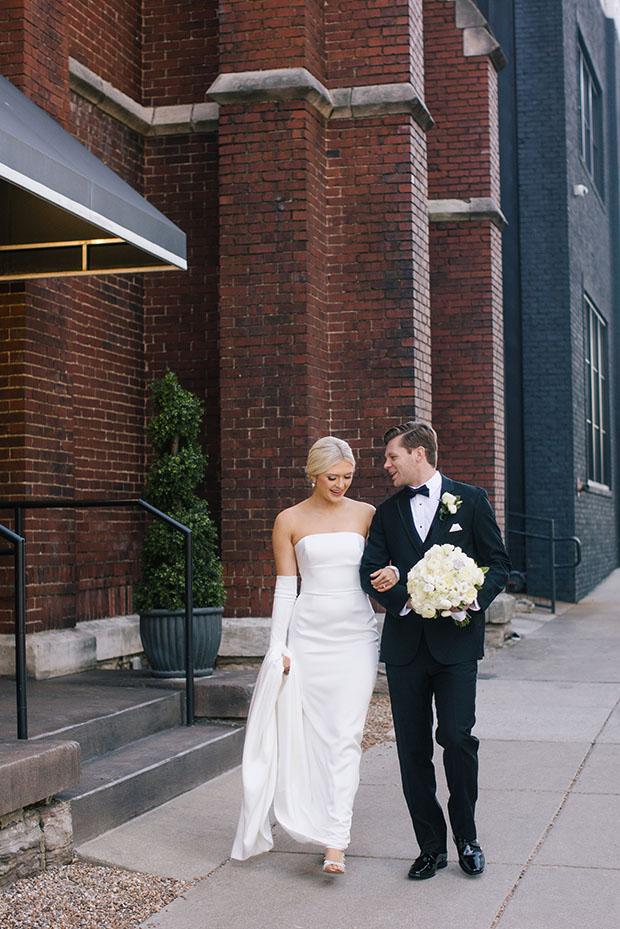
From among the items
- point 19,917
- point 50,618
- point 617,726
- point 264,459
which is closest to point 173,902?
point 19,917

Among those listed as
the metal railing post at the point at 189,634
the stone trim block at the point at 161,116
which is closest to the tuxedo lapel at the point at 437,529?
the metal railing post at the point at 189,634

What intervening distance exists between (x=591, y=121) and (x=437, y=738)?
759 inches

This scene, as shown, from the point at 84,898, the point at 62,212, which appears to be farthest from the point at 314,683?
the point at 62,212

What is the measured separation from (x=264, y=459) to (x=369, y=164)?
9.02ft

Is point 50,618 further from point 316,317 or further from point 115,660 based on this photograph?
point 316,317

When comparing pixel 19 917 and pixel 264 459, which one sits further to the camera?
pixel 264 459

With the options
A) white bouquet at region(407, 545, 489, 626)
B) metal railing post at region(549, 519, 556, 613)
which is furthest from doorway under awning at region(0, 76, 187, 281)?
metal railing post at region(549, 519, 556, 613)

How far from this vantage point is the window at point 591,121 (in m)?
21.0

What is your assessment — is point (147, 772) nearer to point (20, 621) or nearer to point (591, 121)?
point (20, 621)

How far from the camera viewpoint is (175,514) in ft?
29.1

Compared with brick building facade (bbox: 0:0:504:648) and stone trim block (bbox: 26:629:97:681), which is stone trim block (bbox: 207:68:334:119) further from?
stone trim block (bbox: 26:629:97:681)

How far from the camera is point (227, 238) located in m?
10.0

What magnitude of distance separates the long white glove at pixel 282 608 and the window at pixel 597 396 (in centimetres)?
1580

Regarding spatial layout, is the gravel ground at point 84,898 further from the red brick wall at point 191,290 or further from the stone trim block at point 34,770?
the red brick wall at point 191,290
